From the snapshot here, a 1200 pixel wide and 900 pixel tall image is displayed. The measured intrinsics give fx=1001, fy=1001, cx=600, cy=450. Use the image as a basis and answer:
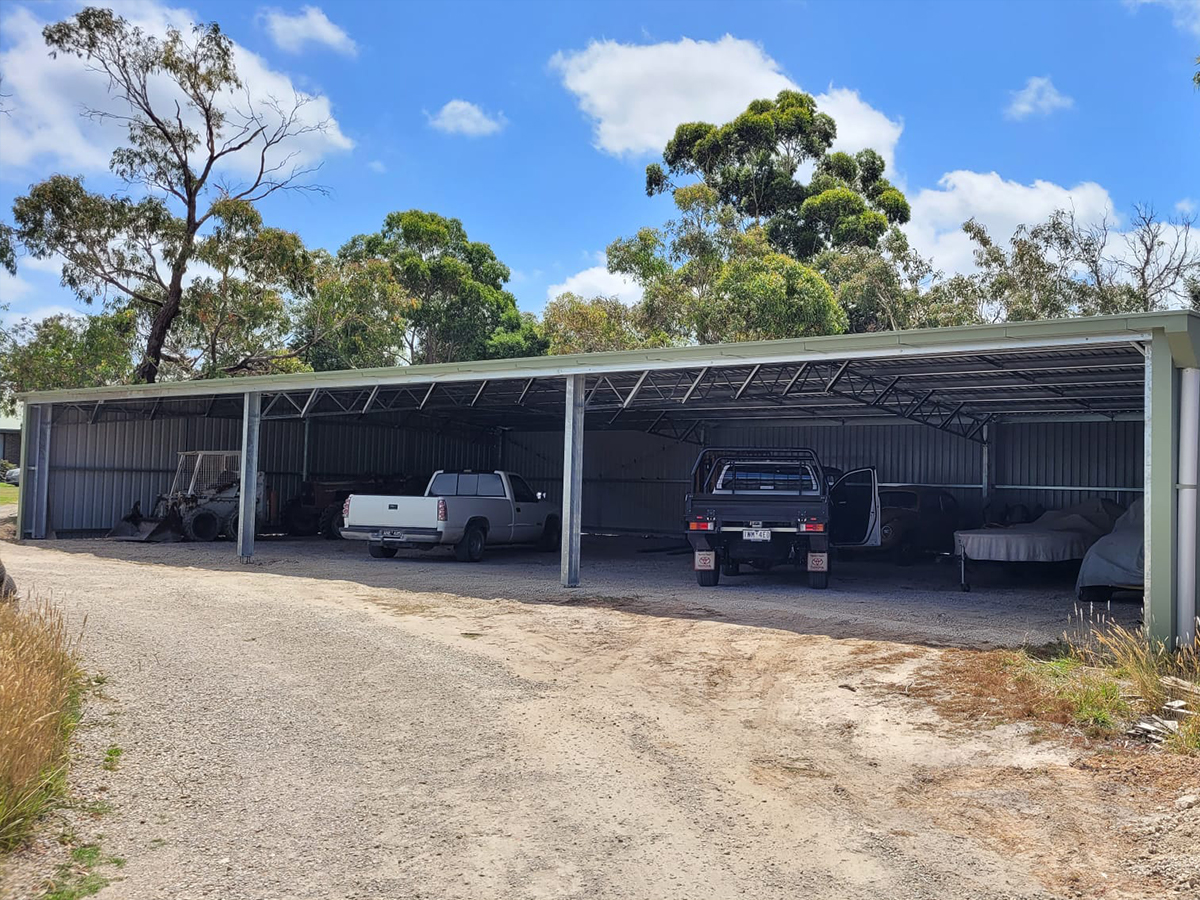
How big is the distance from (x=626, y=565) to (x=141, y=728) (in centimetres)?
1283

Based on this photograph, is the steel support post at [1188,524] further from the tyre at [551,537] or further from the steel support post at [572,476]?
the tyre at [551,537]

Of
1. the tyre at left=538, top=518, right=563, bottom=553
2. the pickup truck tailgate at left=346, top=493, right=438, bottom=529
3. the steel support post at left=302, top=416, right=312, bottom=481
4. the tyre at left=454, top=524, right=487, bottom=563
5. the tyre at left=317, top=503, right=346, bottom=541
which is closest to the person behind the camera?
the pickup truck tailgate at left=346, top=493, right=438, bottom=529

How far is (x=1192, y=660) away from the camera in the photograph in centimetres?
817

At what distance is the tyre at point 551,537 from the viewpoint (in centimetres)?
2100

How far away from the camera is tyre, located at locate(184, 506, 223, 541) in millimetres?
22109

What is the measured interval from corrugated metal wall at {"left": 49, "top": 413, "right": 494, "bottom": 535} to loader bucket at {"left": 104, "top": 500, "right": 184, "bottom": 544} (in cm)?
112

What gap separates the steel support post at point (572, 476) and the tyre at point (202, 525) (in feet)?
37.3

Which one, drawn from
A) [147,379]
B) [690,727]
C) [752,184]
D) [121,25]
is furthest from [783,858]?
[752,184]

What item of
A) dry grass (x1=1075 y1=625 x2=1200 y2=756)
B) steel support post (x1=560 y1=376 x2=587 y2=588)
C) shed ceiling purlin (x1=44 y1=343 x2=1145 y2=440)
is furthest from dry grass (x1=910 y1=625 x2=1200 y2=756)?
steel support post (x1=560 y1=376 x2=587 y2=588)

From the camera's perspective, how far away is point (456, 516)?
59.1ft

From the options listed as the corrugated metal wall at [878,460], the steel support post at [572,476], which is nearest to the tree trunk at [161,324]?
the corrugated metal wall at [878,460]

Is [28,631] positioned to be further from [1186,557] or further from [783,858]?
[1186,557]

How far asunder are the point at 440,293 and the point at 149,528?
1961 cm

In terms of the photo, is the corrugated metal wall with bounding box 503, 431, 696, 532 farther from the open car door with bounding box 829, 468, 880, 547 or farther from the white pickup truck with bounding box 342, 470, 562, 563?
the open car door with bounding box 829, 468, 880, 547
